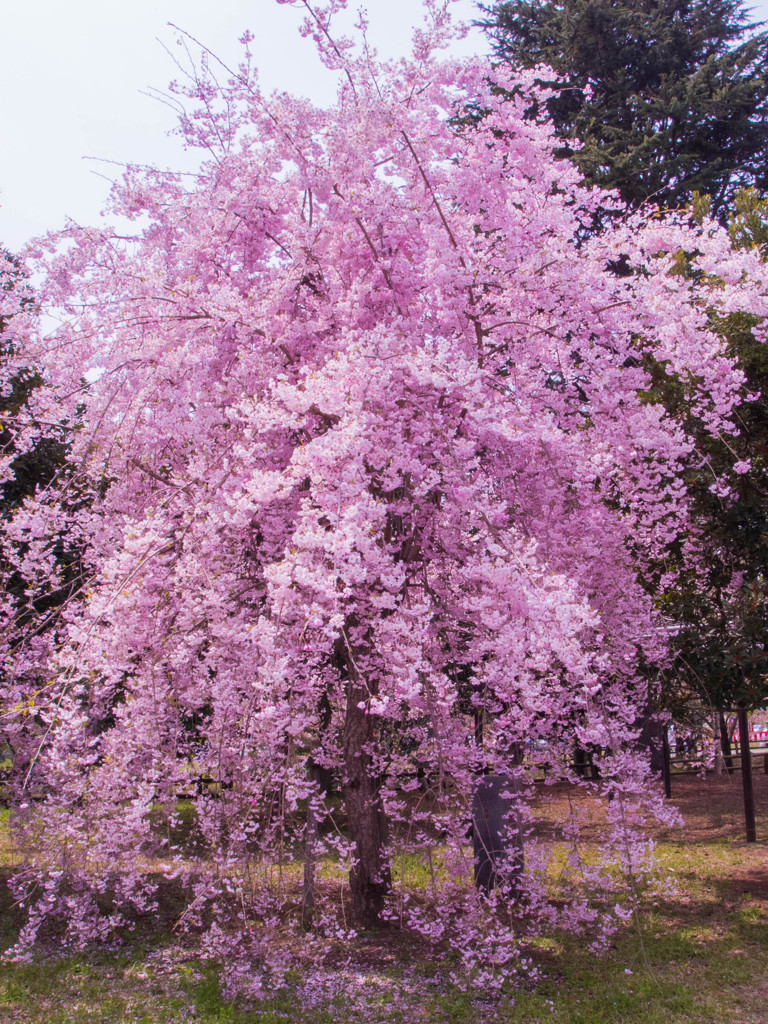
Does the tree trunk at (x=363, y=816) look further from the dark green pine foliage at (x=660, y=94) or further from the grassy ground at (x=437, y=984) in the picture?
the dark green pine foliage at (x=660, y=94)

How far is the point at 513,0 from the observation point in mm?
17156

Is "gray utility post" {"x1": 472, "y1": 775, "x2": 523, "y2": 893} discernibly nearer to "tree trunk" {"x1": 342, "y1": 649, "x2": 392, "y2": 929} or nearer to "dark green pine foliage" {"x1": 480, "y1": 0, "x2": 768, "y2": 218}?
"tree trunk" {"x1": 342, "y1": 649, "x2": 392, "y2": 929}

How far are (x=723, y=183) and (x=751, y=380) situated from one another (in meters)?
9.16

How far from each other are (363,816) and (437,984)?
1646 mm

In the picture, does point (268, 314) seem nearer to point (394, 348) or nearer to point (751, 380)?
point (394, 348)

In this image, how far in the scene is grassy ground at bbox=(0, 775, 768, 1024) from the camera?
530 centimetres

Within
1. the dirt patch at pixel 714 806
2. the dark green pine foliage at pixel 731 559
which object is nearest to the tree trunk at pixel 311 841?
the dark green pine foliage at pixel 731 559

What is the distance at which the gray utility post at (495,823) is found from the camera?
6812 millimetres

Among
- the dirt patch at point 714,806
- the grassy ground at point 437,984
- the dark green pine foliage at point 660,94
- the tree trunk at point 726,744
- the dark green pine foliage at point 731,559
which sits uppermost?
the dark green pine foliage at point 660,94

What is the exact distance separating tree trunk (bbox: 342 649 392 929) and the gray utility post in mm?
902

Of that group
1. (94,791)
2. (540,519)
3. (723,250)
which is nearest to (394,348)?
(540,519)

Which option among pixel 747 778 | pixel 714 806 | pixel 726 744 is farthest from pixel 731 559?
pixel 726 744

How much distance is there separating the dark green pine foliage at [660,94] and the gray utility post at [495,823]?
1136cm

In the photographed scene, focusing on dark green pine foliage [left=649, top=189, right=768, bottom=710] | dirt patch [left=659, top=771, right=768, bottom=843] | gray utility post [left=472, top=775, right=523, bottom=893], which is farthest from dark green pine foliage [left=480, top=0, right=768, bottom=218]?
gray utility post [left=472, top=775, right=523, bottom=893]
